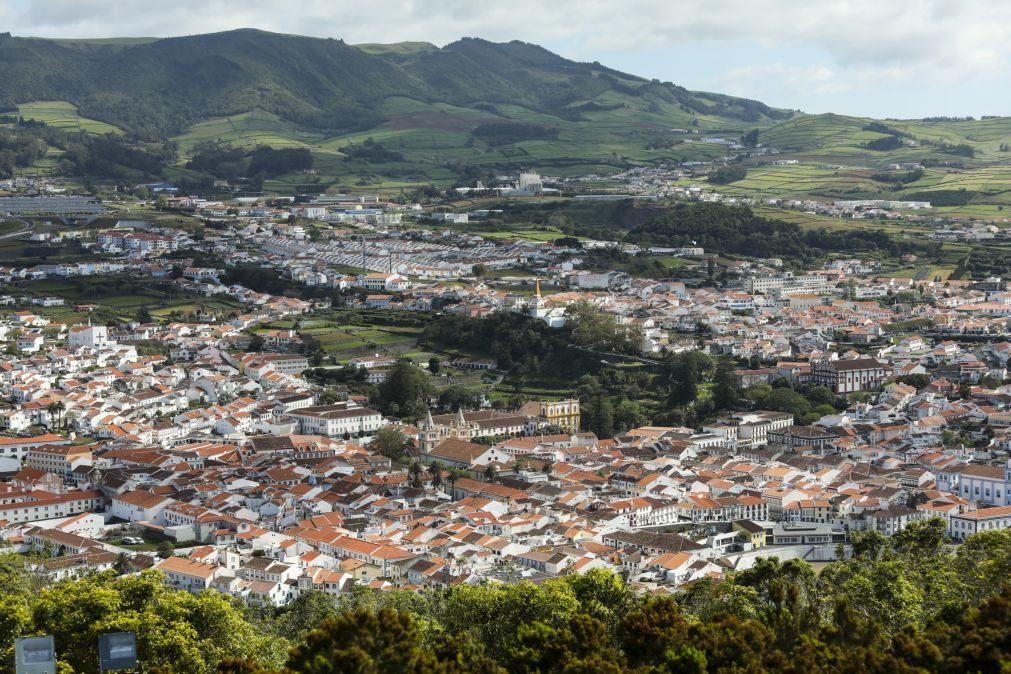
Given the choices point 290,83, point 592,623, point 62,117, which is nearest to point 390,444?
point 592,623

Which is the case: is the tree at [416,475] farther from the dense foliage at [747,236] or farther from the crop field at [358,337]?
the dense foliage at [747,236]

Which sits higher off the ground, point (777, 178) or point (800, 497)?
point (777, 178)

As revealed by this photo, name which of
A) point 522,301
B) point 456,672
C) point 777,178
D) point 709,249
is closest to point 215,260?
point 522,301

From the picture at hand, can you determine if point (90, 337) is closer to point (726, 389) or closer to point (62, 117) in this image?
point (726, 389)

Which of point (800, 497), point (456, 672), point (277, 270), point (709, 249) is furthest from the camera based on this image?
point (709, 249)

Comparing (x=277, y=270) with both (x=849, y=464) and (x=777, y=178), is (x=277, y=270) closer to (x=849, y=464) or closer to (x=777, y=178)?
(x=849, y=464)

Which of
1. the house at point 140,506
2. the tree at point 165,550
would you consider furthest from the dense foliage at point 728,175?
the tree at point 165,550
